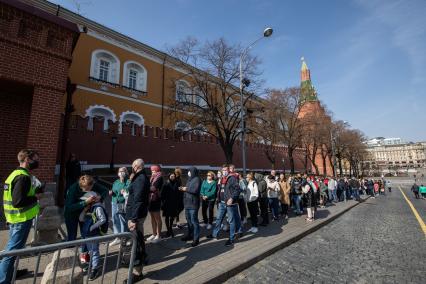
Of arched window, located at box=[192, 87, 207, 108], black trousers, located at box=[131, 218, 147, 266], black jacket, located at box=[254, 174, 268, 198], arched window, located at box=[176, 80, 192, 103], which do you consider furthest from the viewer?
arched window, located at box=[176, 80, 192, 103]

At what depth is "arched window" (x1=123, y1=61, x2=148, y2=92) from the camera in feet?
71.6

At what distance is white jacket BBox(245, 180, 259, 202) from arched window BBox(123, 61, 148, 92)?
17.7m

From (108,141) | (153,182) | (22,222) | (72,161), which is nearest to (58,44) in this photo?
(72,161)

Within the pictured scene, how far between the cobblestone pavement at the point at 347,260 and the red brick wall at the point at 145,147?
14.0 m

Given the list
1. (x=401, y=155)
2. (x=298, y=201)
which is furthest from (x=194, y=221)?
(x=401, y=155)

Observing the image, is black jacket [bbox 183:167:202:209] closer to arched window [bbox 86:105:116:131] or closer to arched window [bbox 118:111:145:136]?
arched window [bbox 86:105:116:131]

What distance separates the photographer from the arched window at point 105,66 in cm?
1947

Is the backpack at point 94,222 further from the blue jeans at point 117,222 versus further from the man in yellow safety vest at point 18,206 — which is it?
the blue jeans at point 117,222

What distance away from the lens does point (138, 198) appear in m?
4.11

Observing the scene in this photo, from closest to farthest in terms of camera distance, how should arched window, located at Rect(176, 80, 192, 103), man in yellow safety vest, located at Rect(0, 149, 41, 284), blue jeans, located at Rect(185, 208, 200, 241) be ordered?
man in yellow safety vest, located at Rect(0, 149, 41, 284) < blue jeans, located at Rect(185, 208, 200, 241) < arched window, located at Rect(176, 80, 192, 103)

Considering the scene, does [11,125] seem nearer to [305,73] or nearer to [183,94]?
[183,94]

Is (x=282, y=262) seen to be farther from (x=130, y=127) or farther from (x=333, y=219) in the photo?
(x=130, y=127)

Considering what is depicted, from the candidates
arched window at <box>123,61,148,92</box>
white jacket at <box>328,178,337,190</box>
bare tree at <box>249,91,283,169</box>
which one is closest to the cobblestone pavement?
white jacket at <box>328,178,337,190</box>

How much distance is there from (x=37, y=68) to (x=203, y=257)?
6571 mm
